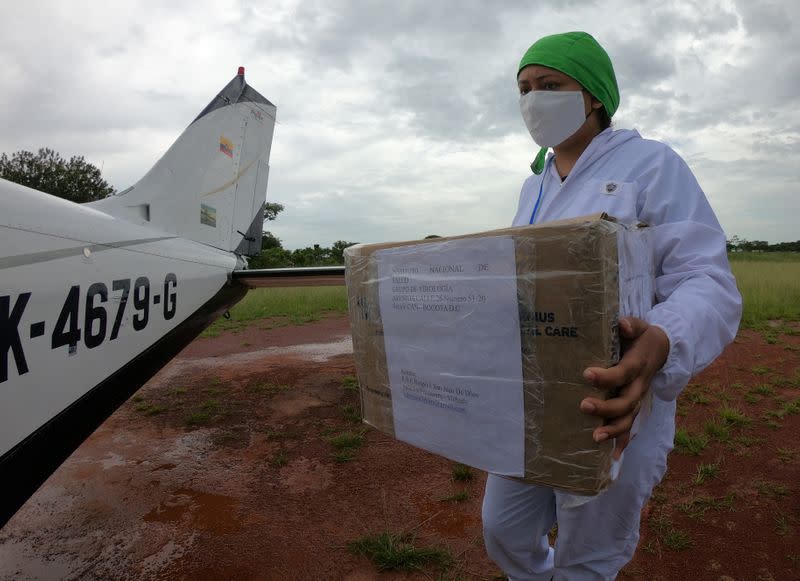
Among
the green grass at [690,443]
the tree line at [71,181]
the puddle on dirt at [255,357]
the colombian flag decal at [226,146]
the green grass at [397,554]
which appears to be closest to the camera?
the green grass at [397,554]

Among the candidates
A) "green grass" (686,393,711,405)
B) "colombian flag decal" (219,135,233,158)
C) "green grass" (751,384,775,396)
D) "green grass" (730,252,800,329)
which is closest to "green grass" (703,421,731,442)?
"green grass" (686,393,711,405)

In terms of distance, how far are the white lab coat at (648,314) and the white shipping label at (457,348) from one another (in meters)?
0.31

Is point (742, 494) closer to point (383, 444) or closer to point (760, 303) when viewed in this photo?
point (383, 444)

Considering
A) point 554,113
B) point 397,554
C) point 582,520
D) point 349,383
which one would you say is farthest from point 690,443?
point 349,383

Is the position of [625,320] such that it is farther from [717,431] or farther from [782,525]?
[717,431]

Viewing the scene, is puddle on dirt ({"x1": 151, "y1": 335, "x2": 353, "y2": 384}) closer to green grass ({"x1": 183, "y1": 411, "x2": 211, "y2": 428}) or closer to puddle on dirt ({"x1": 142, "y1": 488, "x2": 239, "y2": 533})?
green grass ({"x1": 183, "y1": 411, "x2": 211, "y2": 428})

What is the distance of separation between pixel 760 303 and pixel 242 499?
11.4 metres

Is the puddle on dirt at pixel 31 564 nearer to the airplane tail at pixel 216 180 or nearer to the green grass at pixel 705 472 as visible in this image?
the airplane tail at pixel 216 180

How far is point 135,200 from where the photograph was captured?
146 inches

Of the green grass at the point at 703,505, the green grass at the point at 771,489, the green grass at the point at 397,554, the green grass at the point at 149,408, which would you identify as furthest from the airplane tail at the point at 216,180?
the green grass at the point at 771,489

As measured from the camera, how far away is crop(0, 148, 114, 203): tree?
22953mm

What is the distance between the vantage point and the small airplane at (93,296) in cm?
186

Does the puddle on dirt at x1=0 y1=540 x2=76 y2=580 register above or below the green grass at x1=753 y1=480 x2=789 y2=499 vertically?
below

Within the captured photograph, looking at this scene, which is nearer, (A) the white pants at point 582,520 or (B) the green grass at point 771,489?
(A) the white pants at point 582,520
